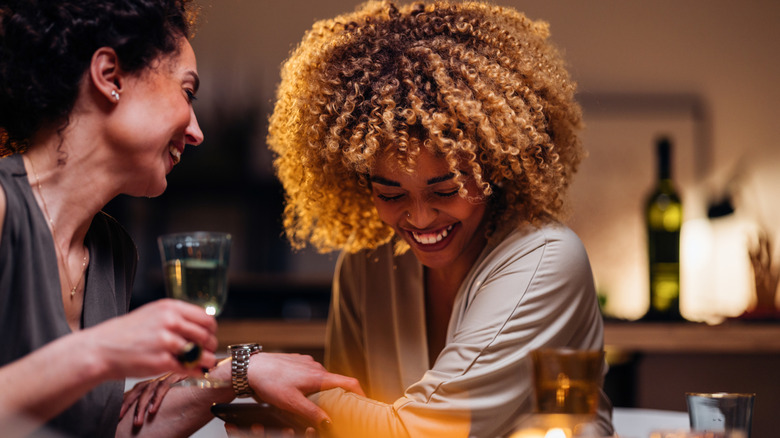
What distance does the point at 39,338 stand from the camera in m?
1.00

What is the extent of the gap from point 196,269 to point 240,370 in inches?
12.2

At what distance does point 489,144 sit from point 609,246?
2.05 meters

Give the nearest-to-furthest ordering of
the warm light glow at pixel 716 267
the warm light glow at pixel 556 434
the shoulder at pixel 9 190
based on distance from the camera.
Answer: the warm light glow at pixel 556 434, the shoulder at pixel 9 190, the warm light glow at pixel 716 267

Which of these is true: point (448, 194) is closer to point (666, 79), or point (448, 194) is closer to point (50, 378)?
point (50, 378)

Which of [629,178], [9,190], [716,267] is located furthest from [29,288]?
[716,267]

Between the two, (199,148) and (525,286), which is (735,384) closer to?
(525,286)

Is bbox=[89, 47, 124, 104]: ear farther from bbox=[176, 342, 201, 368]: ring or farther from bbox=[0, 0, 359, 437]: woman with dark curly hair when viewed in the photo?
bbox=[176, 342, 201, 368]: ring

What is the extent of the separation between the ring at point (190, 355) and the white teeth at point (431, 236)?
31.0 inches

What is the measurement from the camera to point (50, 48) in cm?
102

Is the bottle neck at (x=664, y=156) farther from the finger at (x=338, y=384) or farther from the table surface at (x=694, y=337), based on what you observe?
the finger at (x=338, y=384)

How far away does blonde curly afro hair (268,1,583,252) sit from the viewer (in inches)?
56.1

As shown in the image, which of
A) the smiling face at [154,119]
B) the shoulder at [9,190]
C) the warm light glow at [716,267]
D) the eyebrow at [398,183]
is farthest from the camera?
the warm light glow at [716,267]

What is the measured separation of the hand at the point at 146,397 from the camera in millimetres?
1293

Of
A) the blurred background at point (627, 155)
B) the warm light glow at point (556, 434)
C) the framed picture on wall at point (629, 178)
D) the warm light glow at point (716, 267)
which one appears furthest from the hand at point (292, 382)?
the warm light glow at point (716, 267)
